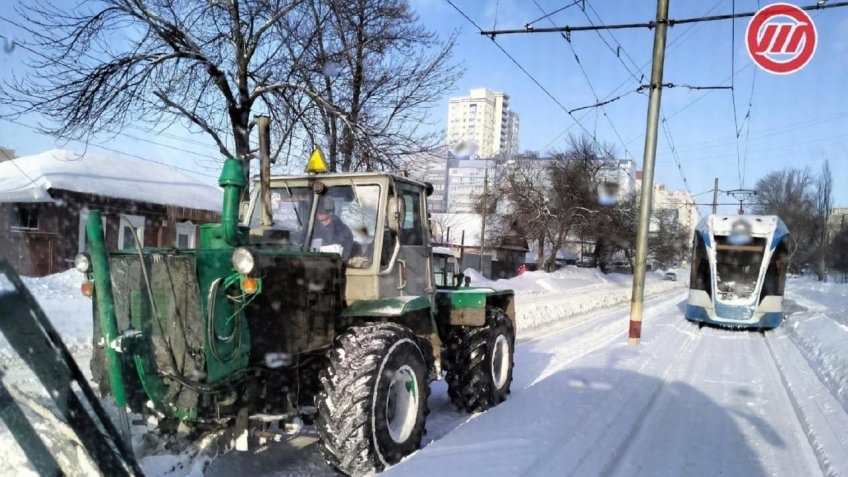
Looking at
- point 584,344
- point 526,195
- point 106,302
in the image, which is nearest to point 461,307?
point 106,302

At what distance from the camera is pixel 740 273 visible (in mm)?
15898

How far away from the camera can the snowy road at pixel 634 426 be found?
4.29m

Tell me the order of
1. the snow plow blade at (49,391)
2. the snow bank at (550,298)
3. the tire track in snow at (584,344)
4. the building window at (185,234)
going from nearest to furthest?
the snow plow blade at (49,391) → the tire track in snow at (584,344) → the snow bank at (550,298) → the building window at (185,234)

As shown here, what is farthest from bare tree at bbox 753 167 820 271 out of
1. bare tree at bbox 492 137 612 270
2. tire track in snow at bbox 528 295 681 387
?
tire track in snow at bbox 528 295 681 387

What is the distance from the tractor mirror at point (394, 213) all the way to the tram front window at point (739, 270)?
13.8 meters

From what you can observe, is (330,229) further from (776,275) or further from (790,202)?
(790,202)

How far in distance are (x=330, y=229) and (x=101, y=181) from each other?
51.2ft

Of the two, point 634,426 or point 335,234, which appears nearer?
point 335,234

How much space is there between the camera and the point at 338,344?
13.8ft

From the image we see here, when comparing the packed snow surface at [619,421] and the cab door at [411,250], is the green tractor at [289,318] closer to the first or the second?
the cab door at [411,250]

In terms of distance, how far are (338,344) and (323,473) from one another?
101 centimetres

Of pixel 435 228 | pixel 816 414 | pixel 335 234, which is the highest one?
pixel 435 228

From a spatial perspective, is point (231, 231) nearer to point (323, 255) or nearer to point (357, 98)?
point (323, 255)

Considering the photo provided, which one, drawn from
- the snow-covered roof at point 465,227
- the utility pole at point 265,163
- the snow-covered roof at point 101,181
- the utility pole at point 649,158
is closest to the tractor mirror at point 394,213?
the utility pole at point 265,163
